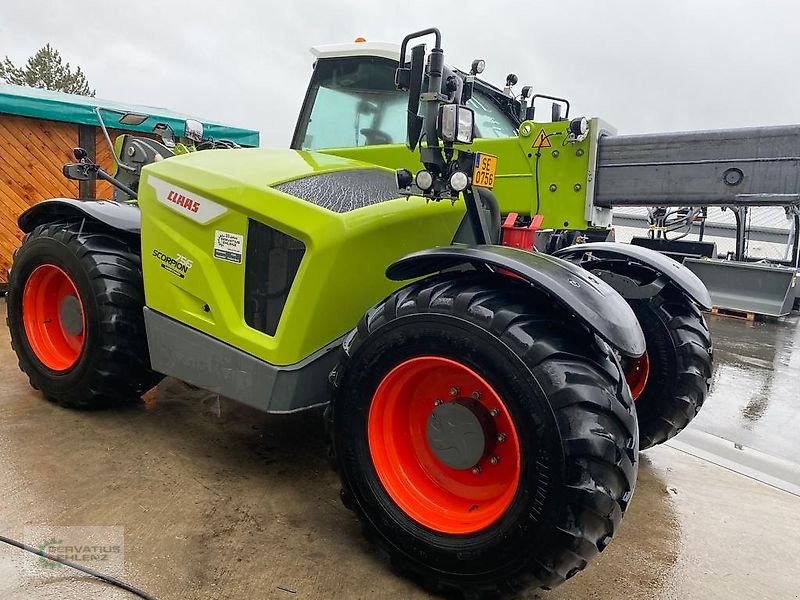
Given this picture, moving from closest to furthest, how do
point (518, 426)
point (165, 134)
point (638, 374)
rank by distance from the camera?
point (518, 426) → point (638, 374) → point (165, 134)

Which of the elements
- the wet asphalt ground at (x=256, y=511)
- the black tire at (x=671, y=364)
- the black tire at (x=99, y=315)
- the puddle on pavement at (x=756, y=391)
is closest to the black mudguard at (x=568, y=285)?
the wet asphalt ground at (x=256, y=511)

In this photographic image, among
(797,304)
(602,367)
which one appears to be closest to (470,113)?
(602,367)

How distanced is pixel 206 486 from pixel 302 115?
7.16 ft

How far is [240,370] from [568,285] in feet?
4.61

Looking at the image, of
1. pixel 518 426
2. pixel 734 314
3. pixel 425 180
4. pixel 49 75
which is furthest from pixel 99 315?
pixel 49 75

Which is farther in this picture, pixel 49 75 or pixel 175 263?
pixel 49 75

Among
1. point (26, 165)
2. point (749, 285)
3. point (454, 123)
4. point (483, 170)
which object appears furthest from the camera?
point (749, 285)

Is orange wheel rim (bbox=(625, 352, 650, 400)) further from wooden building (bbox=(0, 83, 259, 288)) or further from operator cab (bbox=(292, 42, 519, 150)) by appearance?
wooden building (bbox=(0, 83, 259, 288))

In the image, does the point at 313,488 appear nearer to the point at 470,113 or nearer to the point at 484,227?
the point at 484,227

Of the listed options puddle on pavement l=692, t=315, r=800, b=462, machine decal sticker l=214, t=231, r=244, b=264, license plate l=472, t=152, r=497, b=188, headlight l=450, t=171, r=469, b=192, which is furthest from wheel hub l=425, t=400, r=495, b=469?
puddle on pavement l=692, t=315, r=800, b=462

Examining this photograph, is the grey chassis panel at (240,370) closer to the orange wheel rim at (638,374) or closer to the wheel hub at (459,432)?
the wheel hub at (459,432)

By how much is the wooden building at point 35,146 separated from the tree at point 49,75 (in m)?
37.5

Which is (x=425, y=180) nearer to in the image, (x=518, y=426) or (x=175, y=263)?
(x=518, y=426)

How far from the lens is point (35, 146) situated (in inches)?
287
